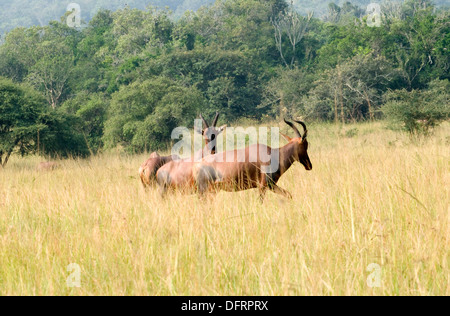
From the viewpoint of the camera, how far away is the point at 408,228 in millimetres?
3373

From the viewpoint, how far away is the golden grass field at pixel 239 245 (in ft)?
8.30

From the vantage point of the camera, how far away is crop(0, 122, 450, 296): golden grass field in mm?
2531

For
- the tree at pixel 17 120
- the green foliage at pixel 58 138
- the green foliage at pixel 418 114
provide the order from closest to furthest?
the green foliage at pixel 418 114 → the tree at pixel 17 120 → the green foliage at pixel 58 138

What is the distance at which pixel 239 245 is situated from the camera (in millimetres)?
3082

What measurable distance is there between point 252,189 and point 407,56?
24914 mm

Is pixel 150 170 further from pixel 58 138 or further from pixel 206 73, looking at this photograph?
pixel 206 73

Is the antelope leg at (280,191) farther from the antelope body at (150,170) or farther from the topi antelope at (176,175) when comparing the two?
the antelope body at (150,170)

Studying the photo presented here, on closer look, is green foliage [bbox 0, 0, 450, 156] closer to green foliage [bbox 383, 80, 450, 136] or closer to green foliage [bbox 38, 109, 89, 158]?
green foliage [bbox 38, 109, 89, 158]

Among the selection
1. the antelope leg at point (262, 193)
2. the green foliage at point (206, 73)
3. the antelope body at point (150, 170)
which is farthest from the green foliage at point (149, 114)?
the antelope leg at point (262, 193)

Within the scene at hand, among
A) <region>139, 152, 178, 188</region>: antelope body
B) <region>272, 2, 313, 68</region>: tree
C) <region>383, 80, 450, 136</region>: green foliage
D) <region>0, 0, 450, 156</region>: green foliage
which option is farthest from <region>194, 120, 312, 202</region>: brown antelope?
<region>272, 2, 313, 68</region>: tree

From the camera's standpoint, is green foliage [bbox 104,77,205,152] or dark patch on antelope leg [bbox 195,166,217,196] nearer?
dark patch on antelope leg [bbox 195,166,217,196]

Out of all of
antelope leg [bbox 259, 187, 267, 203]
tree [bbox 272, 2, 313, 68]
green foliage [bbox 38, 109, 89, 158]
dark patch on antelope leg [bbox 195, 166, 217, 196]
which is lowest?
green foliage [bbox 38, 109, 89, 158]

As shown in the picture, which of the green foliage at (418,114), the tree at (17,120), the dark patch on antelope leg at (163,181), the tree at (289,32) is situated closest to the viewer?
the dark patch on antelope leg at (163,181)
